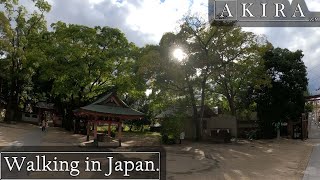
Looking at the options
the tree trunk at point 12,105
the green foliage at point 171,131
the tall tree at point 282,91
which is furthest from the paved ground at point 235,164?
the tree trunk at point 12,105

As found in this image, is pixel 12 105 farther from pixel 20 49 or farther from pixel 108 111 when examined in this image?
pixel 108 111

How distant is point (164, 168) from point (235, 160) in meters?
5.39

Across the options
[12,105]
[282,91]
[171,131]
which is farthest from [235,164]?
[12,105]

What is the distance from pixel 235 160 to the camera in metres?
19.8

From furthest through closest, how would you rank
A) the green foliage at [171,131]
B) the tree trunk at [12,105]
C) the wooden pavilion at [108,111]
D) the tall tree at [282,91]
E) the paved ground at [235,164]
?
the tree trunk at [12,105]
the tall tree at [282,91]
the green foliage at [171,131]
the wooden pavilion at [108,111]
the paved ground at [235,164]

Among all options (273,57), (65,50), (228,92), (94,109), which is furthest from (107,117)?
(273,57)

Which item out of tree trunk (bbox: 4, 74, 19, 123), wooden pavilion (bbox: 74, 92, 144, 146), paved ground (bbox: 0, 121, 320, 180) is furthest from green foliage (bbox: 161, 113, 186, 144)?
tree trunk (bbox: 4, 74, 19, 123)

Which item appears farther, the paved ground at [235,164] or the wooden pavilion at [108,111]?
the wooden pavilion at [108,111]

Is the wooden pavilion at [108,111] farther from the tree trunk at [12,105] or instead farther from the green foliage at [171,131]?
the tree trunk at [12,105]

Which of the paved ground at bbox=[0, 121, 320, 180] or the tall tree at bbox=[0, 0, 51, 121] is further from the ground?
the tall tree at bbox=[0, 0, 51, 121]

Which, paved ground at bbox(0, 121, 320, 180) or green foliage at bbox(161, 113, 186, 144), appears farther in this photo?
green foliage at bbox(161, 113, 186, 144)

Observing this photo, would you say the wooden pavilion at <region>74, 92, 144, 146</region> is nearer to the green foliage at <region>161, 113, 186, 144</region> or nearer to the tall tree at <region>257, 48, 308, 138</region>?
the green foliage at <region>161, 113, 186, 144</region>

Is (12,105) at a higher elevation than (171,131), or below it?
higher

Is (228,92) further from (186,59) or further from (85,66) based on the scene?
(85,66)
